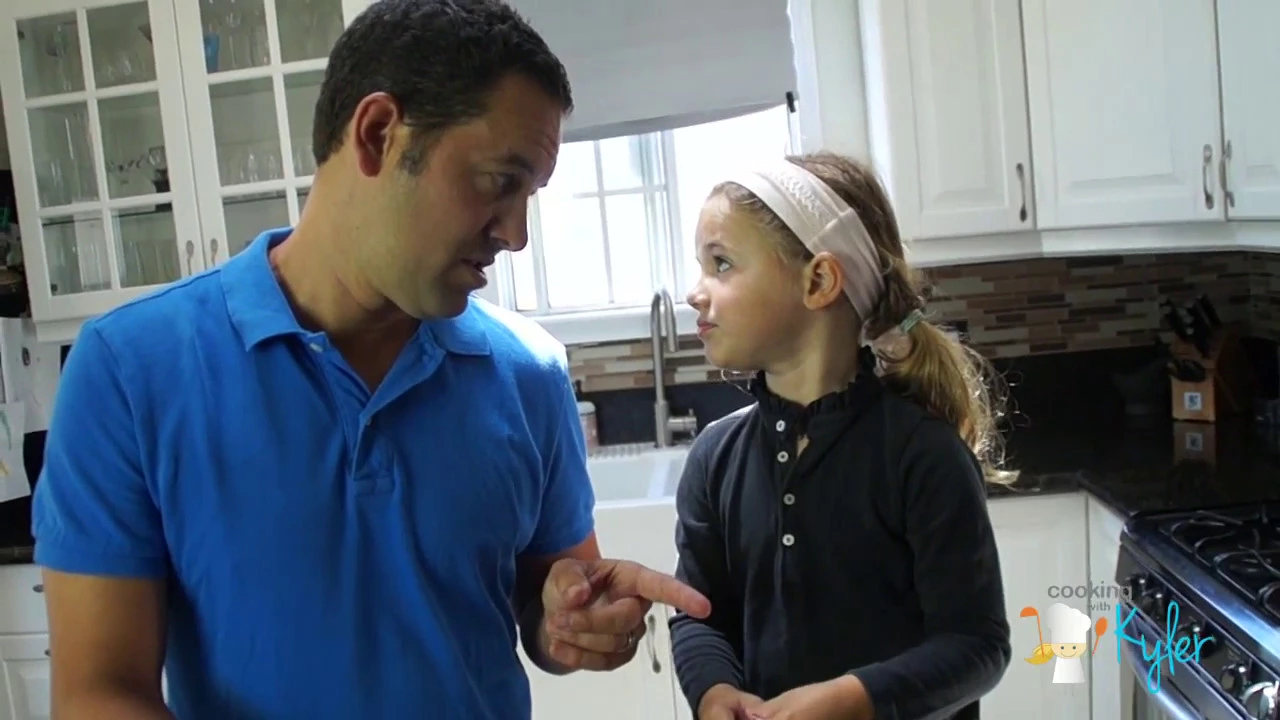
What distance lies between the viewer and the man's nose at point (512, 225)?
0.91 metres

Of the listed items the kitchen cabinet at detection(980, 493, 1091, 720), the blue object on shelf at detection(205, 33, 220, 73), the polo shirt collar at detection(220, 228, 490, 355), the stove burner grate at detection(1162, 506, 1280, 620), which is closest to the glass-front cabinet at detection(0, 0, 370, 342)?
the blue object on shelf at detection(205, 33, 220, 73)

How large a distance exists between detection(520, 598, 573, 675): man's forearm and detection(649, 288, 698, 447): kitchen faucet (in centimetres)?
152

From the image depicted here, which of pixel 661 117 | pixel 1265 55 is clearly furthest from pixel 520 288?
pixel 1265 55

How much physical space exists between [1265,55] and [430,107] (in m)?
1.52

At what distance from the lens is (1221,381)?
7.55ft

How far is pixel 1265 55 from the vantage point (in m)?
1.71

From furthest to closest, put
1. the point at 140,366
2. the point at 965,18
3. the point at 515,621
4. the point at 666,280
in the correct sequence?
1. the point at 666,280
2. the point at 965,18
3. the point at 515,621
4. the point at 140,366

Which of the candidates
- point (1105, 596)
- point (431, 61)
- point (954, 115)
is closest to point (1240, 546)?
point (1105, 596)

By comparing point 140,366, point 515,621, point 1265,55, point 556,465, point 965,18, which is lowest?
point 515,621

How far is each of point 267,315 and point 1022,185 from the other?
1775mm

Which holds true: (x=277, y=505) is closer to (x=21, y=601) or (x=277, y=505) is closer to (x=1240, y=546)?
(x=1240, y=546)

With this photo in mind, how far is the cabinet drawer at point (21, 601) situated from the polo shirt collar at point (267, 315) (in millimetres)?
1607

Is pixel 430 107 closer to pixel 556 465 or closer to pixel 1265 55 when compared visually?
pixel 556 465

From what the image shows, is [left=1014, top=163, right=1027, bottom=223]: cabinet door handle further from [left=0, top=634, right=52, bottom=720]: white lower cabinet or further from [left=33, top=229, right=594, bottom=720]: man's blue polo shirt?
[left=0, top=634, right=52, bottom=720]: white lower cabinet
